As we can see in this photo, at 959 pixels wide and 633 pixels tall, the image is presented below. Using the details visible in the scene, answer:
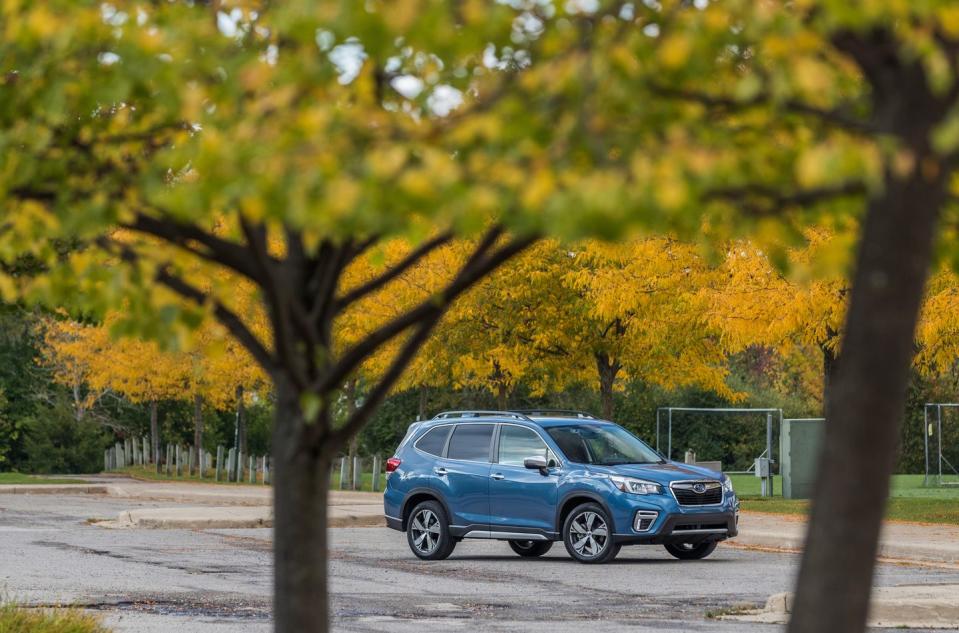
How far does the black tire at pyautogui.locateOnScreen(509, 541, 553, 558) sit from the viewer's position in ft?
66.1

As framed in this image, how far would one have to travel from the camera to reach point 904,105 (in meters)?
4.69

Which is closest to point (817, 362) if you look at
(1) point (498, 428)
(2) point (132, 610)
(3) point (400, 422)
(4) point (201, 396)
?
(3) point (400, 422)

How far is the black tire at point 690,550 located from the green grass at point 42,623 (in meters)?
10.1

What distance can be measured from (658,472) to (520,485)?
1686mm

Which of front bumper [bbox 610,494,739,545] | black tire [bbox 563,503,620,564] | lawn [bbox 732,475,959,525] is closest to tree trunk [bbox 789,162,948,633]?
front bumper [bbox 610,494,739,545]

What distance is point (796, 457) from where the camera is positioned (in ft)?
113

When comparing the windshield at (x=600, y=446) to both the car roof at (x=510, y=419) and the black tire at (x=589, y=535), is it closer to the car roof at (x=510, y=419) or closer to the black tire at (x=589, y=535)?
the car roof at (x=510, y=419)

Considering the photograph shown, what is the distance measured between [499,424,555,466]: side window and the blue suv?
0.01 metres

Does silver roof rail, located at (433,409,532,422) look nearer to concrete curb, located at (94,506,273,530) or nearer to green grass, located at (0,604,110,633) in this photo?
concrete curb, located at (94,506,273,530)

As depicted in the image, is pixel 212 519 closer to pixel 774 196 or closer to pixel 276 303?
pixel 276 303

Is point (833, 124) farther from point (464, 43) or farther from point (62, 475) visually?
point (62, 475)

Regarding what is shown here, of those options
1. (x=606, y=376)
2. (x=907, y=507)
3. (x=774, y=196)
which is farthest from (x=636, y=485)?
(x=606, y=376)

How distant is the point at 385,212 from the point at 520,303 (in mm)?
29216

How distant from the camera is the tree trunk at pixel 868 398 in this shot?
186 inches
